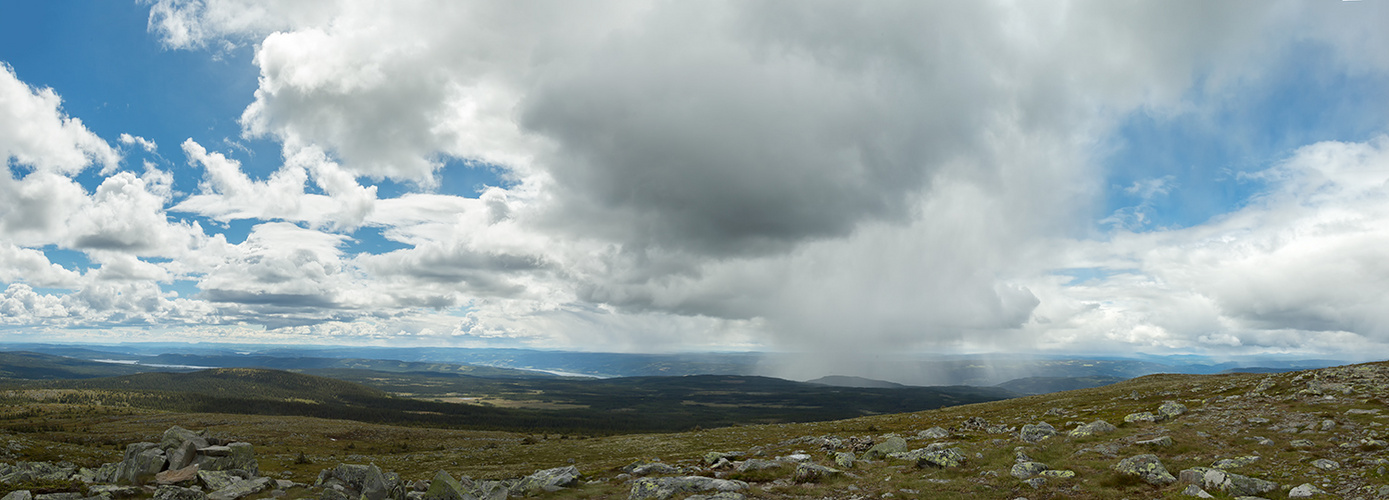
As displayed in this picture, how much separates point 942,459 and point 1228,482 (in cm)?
1389

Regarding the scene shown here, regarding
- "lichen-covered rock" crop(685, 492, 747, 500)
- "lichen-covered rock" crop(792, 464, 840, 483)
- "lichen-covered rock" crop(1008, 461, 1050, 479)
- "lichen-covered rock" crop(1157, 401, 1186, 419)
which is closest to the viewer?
"lichen-covered rock" crop(685, 492, 747, 500)

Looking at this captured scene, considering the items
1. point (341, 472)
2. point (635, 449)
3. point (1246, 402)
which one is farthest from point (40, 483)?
point (1246, 402)

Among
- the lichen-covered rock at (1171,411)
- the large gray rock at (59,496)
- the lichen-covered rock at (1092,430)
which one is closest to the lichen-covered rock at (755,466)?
the lichen-covered rock at (1092,430)

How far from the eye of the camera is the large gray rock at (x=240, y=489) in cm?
2712

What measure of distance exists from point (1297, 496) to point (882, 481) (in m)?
17.6

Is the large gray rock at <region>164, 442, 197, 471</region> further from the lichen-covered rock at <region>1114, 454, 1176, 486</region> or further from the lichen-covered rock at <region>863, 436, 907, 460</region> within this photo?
the lichen-covered rock at <region>1114, 454, 1176, 486</region>

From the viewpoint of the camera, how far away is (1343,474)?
25266mm

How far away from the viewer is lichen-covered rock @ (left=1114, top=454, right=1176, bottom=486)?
27531 mm

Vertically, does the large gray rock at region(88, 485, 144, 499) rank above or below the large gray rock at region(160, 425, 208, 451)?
above

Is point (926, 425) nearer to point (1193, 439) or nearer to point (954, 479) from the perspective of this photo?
point (1193, 439)

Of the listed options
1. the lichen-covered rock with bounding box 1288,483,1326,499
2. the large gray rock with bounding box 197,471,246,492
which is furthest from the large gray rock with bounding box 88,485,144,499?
the lichen-covered rock with bounding box 1288,483,1326,499

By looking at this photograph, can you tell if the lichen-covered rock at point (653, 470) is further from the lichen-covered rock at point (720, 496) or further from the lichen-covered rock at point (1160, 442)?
the lichen-covered rock at point (1160, 442)

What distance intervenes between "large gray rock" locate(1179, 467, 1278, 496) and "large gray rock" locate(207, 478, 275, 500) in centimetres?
4777

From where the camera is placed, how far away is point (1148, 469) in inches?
1119
